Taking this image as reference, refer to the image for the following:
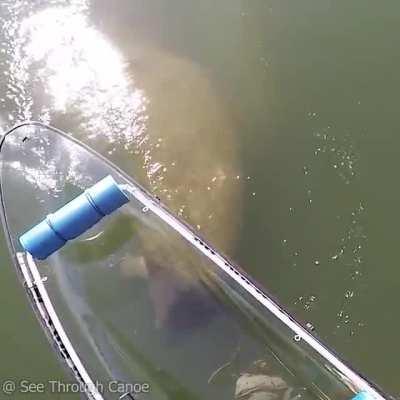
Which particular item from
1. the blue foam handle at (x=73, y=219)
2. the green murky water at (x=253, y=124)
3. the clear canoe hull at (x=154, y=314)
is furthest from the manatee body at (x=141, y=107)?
the blue foam handle at (x=73, y=219)

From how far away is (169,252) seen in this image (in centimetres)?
333

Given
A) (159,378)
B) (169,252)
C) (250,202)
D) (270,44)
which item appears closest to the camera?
(159,378)

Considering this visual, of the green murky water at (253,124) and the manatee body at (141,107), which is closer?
the green murky water at (253,124)

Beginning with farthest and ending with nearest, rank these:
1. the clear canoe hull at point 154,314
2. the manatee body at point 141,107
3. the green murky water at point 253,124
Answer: the manatee body at point 141,107, the green murky water at point 253,124, the clear canoe hull at point 154,314

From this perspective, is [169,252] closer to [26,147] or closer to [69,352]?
[69,352]

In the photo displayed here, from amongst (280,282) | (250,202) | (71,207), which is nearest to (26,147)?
(71,207)

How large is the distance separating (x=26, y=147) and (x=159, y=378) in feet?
4.15

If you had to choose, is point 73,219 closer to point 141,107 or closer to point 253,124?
point 141,107

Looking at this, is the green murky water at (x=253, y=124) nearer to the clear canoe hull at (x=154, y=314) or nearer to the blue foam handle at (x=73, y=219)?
the clear canoe hull at (x=154, y=314)

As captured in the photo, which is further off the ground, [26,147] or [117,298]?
[26,147]

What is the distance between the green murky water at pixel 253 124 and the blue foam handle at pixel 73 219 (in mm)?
363

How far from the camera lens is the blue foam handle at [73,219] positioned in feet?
10.3

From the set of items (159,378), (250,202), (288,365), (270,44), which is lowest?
(288,365)

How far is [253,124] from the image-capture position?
377 cm
